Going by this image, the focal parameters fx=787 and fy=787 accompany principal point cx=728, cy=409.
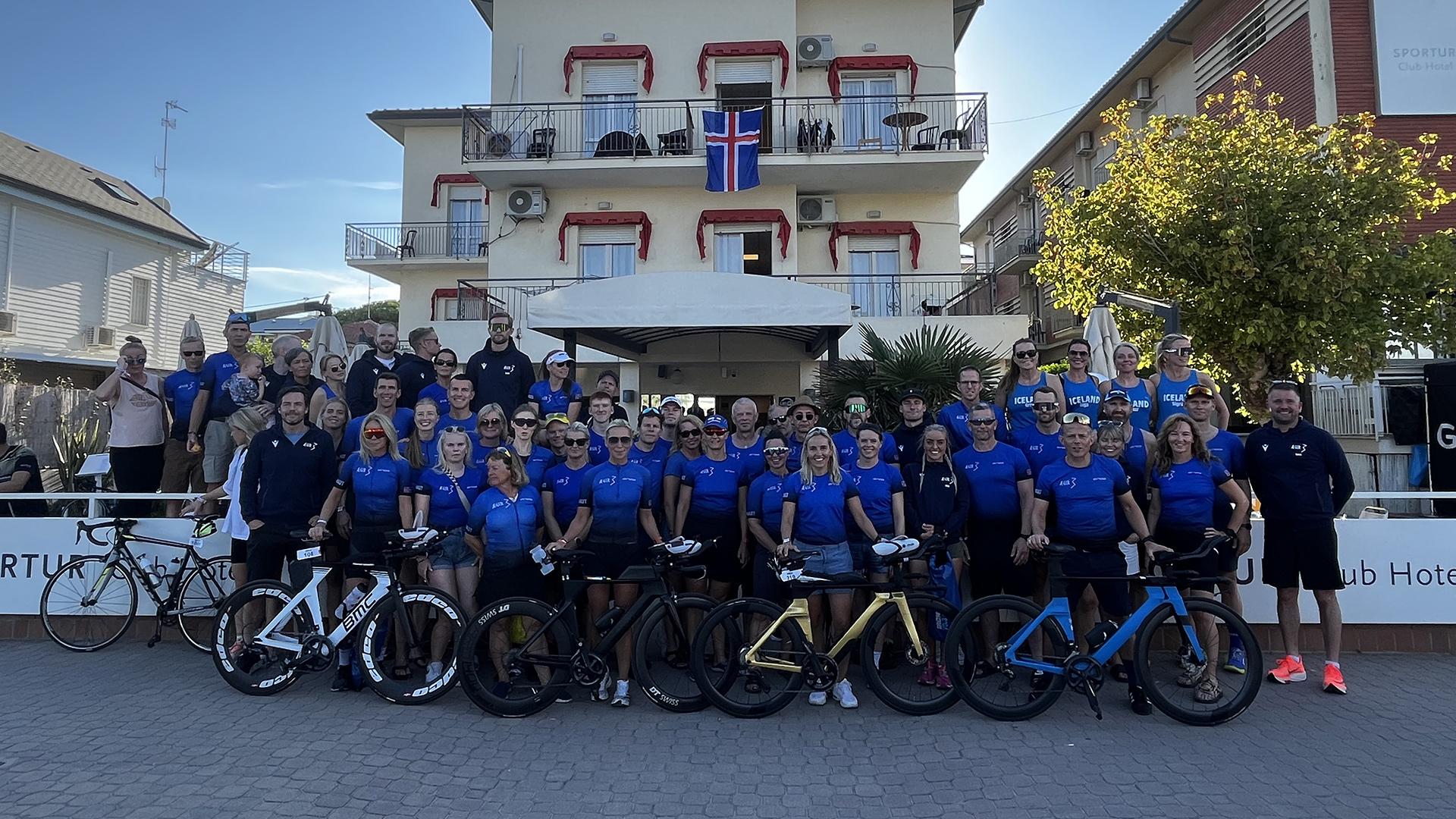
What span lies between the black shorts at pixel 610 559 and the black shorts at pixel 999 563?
2329 mm

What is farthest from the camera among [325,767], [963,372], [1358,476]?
[1358,476]

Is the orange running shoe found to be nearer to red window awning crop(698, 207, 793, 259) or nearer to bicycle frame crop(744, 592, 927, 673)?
bicycle frame crop(744, 592, 927, 673)

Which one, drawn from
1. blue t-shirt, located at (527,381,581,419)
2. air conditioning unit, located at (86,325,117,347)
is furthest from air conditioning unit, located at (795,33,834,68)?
air conditioning unit, located at (86,325,117,347)

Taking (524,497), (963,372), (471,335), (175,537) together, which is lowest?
(175,537)

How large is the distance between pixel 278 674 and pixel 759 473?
360cm

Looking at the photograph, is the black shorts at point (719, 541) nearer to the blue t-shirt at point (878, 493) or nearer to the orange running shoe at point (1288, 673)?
the blue t-shirt at point (878, 493)

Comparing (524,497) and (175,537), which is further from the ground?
(524,497)

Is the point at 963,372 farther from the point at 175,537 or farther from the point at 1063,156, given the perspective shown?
the point at 1063,156

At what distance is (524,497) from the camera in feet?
17.7

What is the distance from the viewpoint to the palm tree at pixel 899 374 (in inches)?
315

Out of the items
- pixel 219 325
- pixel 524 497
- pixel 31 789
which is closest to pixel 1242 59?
pixel 524 497

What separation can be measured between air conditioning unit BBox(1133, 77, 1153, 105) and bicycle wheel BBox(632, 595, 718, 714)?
2248cm

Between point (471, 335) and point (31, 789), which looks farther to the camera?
point (471, 335)

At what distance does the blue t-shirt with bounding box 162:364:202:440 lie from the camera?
7270mm
